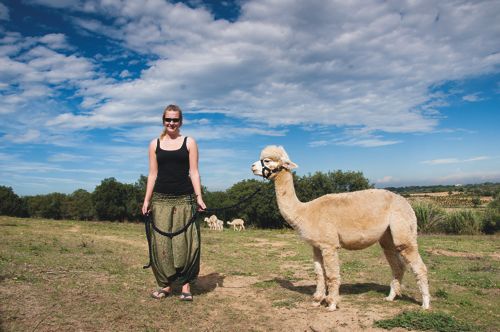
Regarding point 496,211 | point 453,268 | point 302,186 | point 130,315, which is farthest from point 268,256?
point 302,186

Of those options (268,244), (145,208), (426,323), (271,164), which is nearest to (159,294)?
(145,208)

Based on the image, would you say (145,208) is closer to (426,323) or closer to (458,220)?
(426,323)

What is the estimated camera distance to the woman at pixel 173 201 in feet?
22.2

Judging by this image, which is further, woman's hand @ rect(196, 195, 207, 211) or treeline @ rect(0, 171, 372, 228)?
treeline @ rect(0, 171, 372, 228)

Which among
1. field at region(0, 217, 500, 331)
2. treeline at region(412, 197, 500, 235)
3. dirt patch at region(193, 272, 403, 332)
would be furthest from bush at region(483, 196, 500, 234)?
dirt patch at region(193, 272, 403, 332)

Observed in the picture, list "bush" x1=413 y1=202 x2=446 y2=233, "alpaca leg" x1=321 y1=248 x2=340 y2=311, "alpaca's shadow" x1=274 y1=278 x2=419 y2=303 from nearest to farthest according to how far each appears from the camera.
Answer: "alpaca leg" x1=321 y1=248 x2=340 y2=311 → "alpaca's shadow" x1=274 y1=278 x2=419 y2=303 → "bush" x1=413 y1=202 x2=446 y2=233

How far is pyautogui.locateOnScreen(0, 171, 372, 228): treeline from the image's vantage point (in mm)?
32375

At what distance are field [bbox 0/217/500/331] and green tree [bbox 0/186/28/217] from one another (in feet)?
99.2

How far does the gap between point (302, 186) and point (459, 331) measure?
2748 cm

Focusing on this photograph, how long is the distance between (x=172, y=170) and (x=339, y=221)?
3183 millimetres

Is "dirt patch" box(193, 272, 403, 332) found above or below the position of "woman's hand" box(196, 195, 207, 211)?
below

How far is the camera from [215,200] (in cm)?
3831

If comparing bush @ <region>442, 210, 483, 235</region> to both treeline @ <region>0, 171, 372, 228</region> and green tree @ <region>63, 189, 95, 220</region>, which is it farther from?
green tree @ <region>63, 189, 95, 220</region>

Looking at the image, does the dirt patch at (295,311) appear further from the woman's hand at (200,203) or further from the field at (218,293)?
the woman's hand at (200,203)
